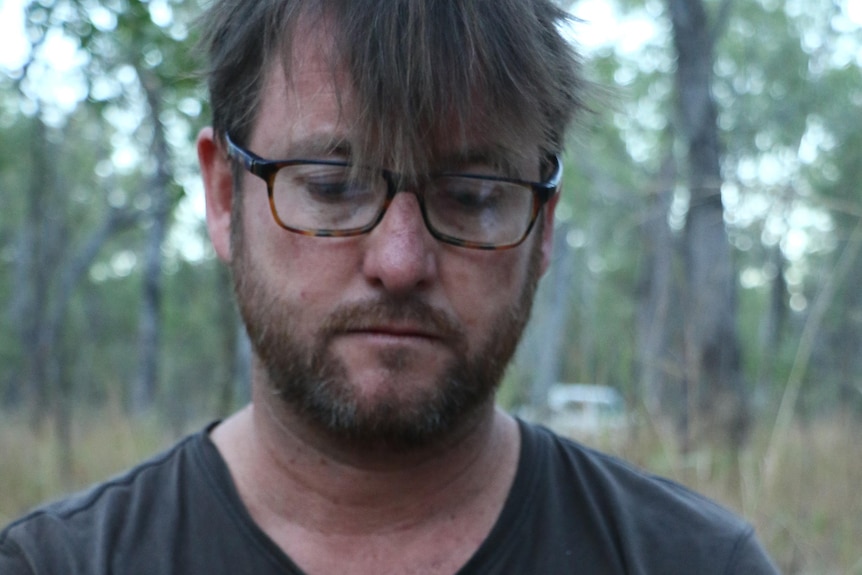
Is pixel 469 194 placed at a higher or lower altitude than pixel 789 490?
higher

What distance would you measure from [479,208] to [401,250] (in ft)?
0.59

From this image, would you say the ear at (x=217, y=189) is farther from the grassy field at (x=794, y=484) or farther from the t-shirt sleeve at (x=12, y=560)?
the grassy field at (x=794, y=484)

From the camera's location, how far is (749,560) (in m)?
1.62

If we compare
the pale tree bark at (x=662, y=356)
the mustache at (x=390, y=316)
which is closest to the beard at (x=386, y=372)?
the mustache at (x=390, y=316)

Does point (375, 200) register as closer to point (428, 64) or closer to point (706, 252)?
point (428, 64)

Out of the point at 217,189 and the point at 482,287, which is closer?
the point at 482,287

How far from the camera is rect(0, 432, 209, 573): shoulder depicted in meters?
Result: 1.50

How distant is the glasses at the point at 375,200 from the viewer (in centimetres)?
152

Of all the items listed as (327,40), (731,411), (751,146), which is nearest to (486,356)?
(327,40)

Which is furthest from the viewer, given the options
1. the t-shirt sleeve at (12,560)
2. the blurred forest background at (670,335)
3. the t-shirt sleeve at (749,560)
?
the blurred forest background at (670,335)

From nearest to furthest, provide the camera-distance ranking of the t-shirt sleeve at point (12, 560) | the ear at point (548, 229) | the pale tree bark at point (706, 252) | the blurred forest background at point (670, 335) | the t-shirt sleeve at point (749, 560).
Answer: the t-shirt sleeve at point (12, 560) → the t-shirt sleeve at point (749, 560) → the ear at point (548, 229) → the blurred forest background at point (670, 335) → the pale tree bark at point (706, 252)

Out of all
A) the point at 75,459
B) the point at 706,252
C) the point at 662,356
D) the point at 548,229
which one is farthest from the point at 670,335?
the point at 548,229

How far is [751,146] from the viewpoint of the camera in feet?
72.6

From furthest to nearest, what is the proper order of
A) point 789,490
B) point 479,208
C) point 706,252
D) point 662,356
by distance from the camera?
point 706,252 → point 662,356 → point 789,490 → point 479,208
